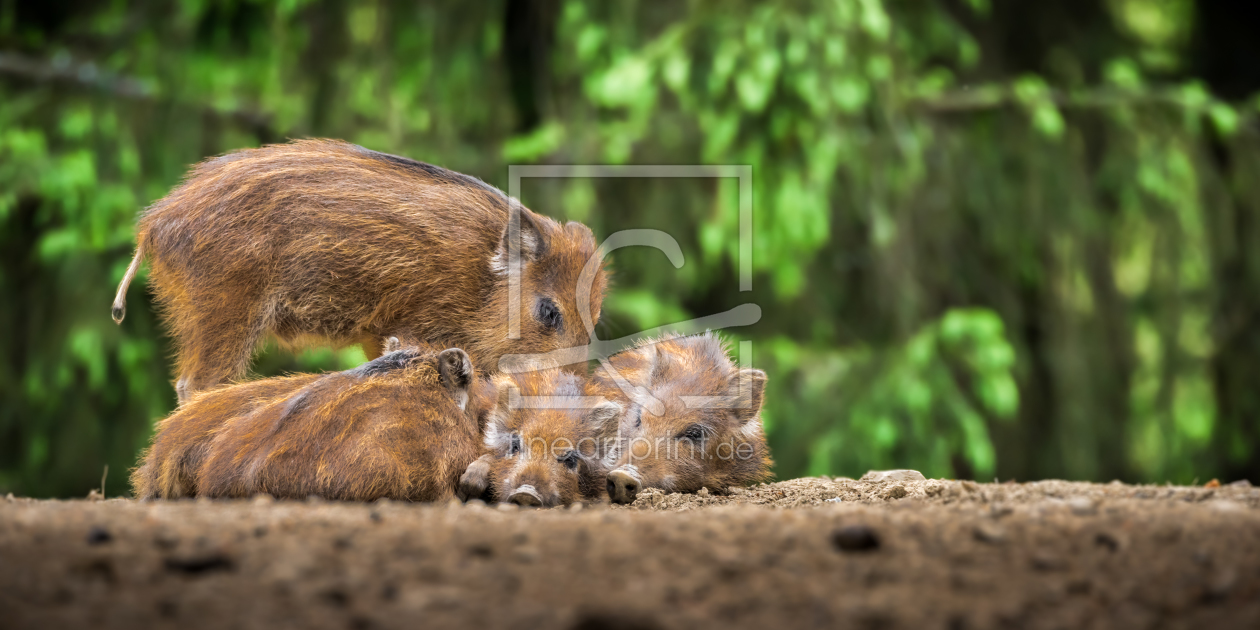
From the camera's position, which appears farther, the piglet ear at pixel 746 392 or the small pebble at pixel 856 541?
the piglet ear at pixel 746 392

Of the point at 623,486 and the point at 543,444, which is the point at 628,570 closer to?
the point at 623,486

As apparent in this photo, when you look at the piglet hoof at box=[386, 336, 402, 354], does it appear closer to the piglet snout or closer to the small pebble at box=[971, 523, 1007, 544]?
the piglet snout

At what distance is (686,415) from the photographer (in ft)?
16.4

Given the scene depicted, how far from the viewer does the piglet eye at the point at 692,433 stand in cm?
497

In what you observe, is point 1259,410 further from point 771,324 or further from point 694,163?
point 694,163

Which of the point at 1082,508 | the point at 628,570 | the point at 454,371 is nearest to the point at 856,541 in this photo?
the point at 628,570

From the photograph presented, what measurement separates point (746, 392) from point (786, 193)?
3.26m

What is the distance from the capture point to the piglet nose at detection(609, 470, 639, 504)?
14.1 feet

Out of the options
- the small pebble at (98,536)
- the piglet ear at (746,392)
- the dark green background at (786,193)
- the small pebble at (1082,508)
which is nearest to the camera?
the small pebble at (98,536)

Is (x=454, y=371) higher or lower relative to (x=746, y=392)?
higher

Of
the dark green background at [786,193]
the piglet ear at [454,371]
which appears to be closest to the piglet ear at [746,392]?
the piglet ear at [454,371]

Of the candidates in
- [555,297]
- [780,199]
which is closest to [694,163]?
[780,199]

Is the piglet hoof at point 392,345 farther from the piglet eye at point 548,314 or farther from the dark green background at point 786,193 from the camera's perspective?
the dark green background at point 786,193

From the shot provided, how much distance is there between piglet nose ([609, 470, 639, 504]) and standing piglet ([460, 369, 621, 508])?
0.50 feet
